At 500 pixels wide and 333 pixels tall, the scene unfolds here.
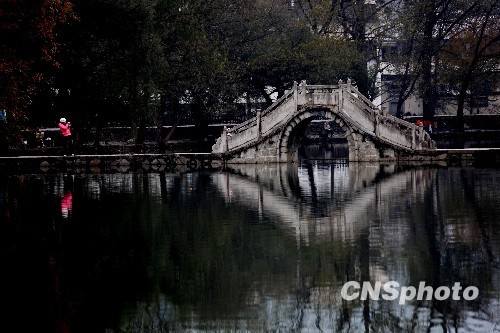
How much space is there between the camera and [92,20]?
4278 cm

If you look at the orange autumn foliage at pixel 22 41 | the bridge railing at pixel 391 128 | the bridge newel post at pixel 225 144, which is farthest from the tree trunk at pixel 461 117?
the orange autumn foliage at pixel 22 41

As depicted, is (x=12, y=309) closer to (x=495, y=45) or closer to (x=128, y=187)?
(x=128, y=187)

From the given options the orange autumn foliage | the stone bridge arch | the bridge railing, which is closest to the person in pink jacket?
the orange autumn foliage

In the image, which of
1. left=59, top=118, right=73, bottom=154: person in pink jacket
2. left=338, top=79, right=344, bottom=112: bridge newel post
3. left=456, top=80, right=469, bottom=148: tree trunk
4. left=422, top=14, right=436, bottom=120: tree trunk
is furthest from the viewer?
left=422, top=14, right=436, bottom=120: tree trunk

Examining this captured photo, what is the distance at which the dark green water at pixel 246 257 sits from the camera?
1105cm

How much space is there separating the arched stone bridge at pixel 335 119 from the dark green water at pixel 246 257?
15.4 m

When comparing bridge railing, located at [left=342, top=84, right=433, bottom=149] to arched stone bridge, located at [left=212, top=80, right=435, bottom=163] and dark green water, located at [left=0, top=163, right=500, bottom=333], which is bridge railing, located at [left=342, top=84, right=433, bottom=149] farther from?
dark green water, located at [left=0, top=163, right=500, bottom=333]

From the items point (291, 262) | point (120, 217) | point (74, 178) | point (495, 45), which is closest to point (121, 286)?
point (291, 262)

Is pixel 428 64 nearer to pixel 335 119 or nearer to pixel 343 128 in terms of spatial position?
pixel 343 128

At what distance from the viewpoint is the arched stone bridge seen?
4325 centimetres

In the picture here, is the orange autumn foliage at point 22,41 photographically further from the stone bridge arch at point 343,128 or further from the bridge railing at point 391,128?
the bridge railing at point 391,128

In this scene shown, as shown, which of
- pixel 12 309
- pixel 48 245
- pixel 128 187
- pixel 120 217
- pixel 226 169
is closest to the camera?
pixel 12 309

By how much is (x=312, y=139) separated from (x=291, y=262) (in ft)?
181

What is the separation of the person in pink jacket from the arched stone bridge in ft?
21.0
